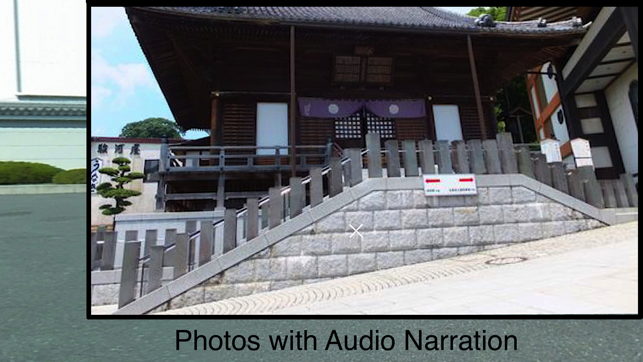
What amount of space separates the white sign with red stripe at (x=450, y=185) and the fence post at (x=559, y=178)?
1.72 metres

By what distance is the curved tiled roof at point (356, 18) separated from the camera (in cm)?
789

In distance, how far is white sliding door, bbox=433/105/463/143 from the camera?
37.1 ft

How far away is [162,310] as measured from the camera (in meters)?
4.19

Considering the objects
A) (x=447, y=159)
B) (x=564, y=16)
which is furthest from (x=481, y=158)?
(x=564, y=16)

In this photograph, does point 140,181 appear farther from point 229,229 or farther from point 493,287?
point 493,287

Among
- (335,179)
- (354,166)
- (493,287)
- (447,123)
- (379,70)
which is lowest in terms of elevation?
(493,287)

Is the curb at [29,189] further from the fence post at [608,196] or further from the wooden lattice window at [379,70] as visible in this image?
the fence post at [608,196]

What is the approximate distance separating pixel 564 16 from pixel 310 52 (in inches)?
348

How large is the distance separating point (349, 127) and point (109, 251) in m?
8.02

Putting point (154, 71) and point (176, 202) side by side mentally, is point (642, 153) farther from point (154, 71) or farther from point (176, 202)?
point (154, 71)

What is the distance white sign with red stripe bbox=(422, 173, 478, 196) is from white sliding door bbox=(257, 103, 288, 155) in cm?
578

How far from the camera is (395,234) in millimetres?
5430

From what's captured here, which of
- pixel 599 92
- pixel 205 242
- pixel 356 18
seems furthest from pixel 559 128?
pixel 205 242

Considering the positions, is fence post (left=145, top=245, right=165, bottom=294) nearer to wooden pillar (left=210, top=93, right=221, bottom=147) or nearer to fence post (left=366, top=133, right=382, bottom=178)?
fence post (left=366, top=133, right=382, bottom=178)
